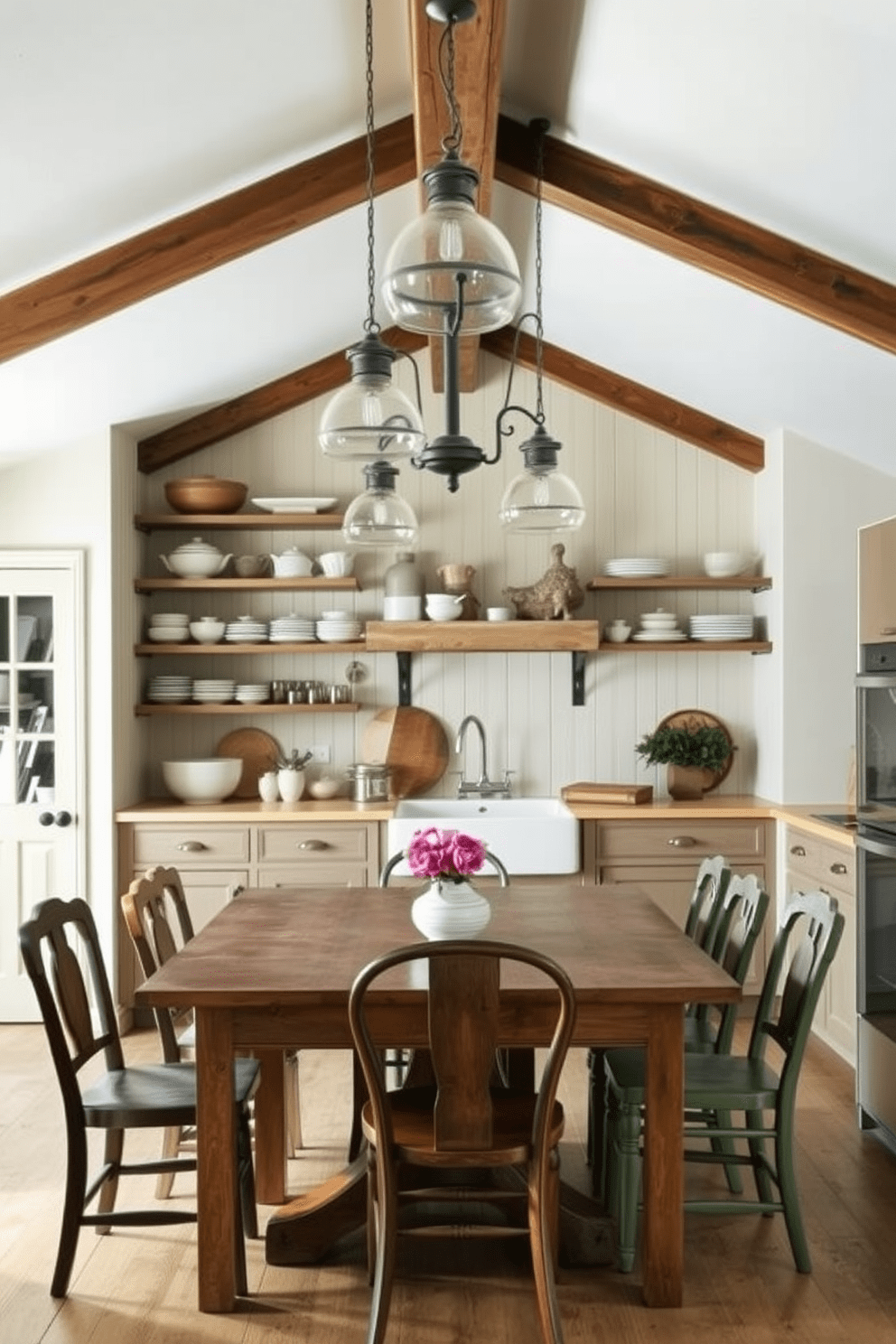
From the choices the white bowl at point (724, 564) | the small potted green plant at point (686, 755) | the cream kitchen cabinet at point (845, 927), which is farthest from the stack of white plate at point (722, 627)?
the cream kitchen cabinet at point (845, 927)

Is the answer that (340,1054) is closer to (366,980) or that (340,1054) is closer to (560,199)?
(366,980)

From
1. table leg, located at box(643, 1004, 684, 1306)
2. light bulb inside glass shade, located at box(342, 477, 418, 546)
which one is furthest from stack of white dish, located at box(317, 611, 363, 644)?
table leg, located at box(643, 1004, 684, 1306)

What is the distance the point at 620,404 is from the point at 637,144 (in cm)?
233

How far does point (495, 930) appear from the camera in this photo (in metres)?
3.59

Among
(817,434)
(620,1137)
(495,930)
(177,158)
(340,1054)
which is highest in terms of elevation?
(177,158)

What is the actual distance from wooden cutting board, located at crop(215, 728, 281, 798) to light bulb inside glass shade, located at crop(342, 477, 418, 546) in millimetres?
2755

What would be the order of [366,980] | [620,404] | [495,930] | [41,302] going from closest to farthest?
[366,980] < [495,930] < [41,302] < [620,404]

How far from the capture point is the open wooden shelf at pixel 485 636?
5.93 m

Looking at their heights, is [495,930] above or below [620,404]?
below

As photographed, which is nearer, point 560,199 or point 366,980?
point 366,980

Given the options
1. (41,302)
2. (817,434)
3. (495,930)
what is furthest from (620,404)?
(495,930)

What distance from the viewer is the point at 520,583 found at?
631 cm

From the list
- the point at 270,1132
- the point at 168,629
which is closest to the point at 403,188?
the point at 168,629

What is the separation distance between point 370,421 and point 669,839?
10.1 feet
